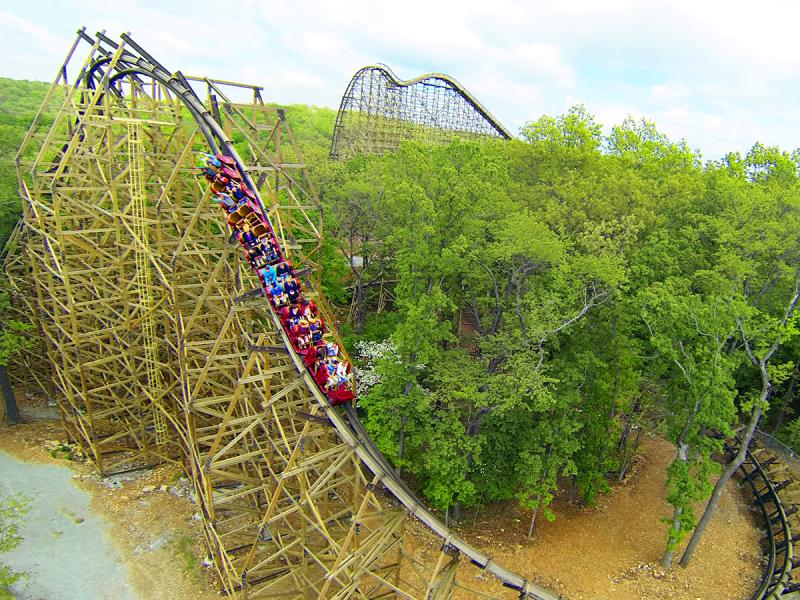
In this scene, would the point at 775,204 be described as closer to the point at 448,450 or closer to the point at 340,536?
the point at 448,450

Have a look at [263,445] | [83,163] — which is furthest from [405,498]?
[83,163]

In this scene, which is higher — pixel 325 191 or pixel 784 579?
pixel 325 191

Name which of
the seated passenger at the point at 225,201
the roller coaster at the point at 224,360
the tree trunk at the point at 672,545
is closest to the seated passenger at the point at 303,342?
the roller coaster at the point at 224,360

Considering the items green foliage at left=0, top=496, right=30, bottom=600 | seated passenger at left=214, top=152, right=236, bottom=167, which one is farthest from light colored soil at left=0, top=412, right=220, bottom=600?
seated passenger at left=214, top=152, right=236, bottom=167

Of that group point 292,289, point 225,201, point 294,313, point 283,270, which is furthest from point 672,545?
point 225,201

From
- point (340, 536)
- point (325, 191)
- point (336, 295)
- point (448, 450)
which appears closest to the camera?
point (340, 536)

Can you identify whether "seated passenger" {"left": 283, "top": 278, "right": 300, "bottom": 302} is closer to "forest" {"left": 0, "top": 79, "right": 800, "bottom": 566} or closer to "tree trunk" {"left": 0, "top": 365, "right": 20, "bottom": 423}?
"forest" {"left": 0, "top": 79, "right": 800, "bottom": 566}
